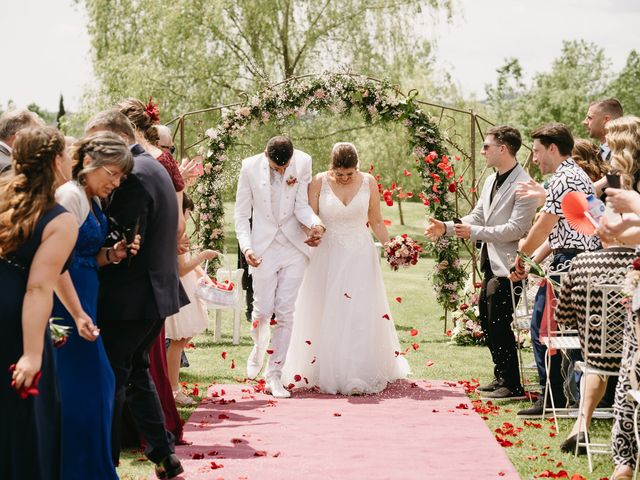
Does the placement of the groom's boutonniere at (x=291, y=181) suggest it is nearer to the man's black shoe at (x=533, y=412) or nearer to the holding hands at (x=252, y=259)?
the holding hands at (x=252, y=259)

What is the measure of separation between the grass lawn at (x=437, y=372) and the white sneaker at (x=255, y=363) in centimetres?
25

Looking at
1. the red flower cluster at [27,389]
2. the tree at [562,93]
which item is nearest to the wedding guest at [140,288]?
the red flower cluster at [27,389]

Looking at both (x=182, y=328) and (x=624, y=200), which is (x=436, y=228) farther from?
(x=624, y=200)

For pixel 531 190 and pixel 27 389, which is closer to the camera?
pixel 27 389

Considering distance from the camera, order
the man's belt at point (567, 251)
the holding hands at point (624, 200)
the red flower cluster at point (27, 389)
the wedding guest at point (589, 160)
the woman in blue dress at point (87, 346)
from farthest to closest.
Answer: the wedding guest at point (589, 160)
the man's belt at point (567, 251)
the holding hands at point (624, 200)
the woman in blue dress at point (87, 346)
the red flower cluster at point (27, 389)

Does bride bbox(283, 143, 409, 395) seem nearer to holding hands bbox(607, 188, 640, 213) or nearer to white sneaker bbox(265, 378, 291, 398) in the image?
white sneaker bbox(265, 378, 291, 398)

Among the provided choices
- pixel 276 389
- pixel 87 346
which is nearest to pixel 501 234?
pixel 276 389

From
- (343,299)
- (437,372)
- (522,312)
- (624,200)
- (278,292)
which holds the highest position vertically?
(624,200)

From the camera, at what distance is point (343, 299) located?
888 centimetres

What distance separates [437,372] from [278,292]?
2078 millimetres

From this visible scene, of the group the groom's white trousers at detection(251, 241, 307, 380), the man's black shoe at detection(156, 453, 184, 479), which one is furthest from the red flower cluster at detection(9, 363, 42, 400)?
the groom's white trousers at detection(251, 241, 307, 380)

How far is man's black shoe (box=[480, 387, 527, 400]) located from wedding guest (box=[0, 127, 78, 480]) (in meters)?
4.90

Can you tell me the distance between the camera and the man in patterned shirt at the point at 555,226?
7.01 m

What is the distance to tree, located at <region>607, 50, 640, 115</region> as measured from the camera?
53406 millimetres
